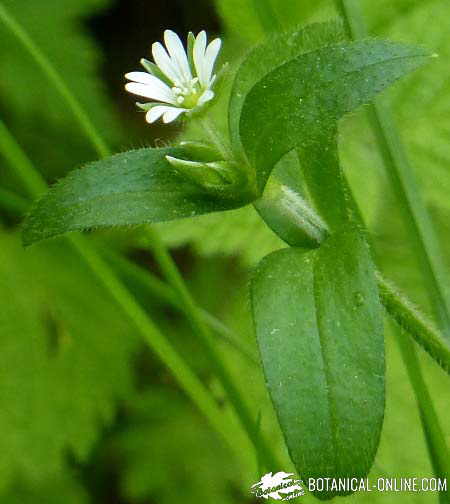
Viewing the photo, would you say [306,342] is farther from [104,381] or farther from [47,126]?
[47,126]

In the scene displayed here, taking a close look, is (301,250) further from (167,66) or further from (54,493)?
(54,493)

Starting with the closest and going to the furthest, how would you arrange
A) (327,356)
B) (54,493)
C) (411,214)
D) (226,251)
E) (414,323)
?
(327,356), (414,323), (411,214), (226,251), (54,493)

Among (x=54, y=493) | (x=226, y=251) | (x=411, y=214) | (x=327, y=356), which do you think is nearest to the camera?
(x=327, y=356)

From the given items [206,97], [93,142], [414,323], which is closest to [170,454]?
[93,142]

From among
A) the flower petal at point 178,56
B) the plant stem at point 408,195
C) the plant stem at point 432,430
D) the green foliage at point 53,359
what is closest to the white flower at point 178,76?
the flower petal at point 178,56

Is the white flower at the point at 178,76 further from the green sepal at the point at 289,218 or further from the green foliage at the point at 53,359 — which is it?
the green foliage at the point at 53,359

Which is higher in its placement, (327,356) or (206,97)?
(206,97)
